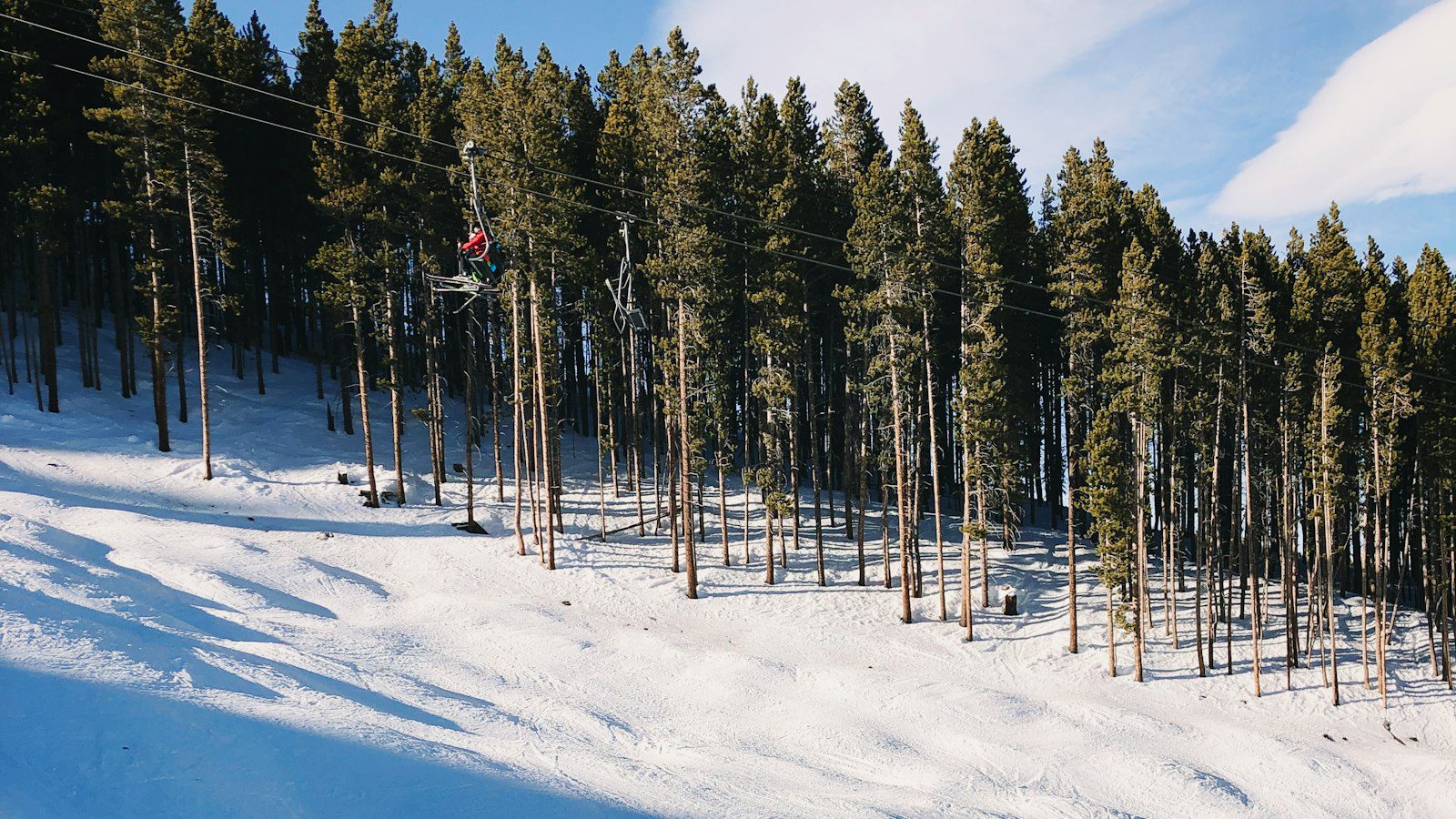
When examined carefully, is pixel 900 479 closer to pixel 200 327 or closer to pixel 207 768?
pixel 207 768

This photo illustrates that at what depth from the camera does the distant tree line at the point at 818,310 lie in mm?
26203

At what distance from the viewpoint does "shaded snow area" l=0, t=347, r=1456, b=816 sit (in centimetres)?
1054

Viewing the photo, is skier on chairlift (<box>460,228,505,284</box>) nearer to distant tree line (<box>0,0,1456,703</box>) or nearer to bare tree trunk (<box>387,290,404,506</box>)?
distant tree line (<box>0,0,1456,703</box>)

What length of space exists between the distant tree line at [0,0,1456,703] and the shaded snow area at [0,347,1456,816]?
4.51 ft

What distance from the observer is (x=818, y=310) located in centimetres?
3244

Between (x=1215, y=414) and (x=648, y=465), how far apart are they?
2515 cm

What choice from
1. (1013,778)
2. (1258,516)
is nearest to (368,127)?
(1013,778)

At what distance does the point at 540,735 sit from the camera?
13.9 m

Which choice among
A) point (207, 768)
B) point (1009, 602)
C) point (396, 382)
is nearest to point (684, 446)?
point (396, 382)

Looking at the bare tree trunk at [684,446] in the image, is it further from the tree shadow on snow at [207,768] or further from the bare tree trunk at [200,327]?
the bare tree trunk at [200,327]

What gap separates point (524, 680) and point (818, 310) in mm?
19608

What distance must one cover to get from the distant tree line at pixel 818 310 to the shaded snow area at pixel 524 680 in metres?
1.37

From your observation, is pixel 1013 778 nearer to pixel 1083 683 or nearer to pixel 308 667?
pixel 1083 683

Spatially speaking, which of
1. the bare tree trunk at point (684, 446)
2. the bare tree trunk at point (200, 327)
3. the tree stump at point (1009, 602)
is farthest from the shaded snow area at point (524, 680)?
the bare tree trunk at point (684, 446)
